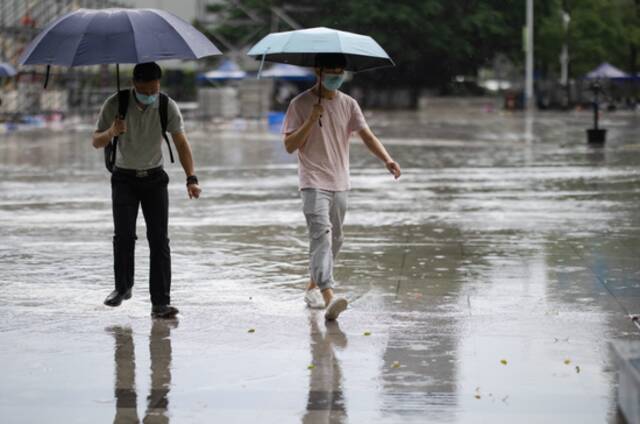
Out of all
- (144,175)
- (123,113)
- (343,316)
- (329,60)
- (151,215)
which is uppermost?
(329,60)

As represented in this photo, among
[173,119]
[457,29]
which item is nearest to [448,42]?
[457,29]

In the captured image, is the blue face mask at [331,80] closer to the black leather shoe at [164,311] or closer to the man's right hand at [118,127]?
the man's right hand at [118,127]

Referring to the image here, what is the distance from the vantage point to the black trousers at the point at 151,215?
29.2ft

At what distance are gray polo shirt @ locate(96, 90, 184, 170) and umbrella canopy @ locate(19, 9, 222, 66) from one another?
0.36 metres

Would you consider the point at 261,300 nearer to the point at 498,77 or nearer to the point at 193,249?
the point at 193,249

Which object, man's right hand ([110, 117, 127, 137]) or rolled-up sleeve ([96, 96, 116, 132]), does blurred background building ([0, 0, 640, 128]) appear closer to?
rolled-up sleeve ([96, 96, 116, 132])

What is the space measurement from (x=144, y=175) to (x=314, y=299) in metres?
1.44

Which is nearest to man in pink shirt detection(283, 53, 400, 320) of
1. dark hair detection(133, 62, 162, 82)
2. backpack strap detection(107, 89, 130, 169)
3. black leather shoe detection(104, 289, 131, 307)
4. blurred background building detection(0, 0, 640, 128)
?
dark hair detection(133, 62, 162, 82)

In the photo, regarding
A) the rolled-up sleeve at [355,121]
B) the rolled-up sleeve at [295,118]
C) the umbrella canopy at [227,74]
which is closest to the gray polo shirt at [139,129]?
the rolled-up sleeve at [295,118]

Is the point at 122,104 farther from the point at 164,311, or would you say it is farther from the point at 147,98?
the point at 164,311

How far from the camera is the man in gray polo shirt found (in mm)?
8711

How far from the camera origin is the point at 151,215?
29.4ft

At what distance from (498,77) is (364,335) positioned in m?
119

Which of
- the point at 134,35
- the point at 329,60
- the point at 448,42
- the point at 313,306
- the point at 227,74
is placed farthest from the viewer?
the point at 448,42
